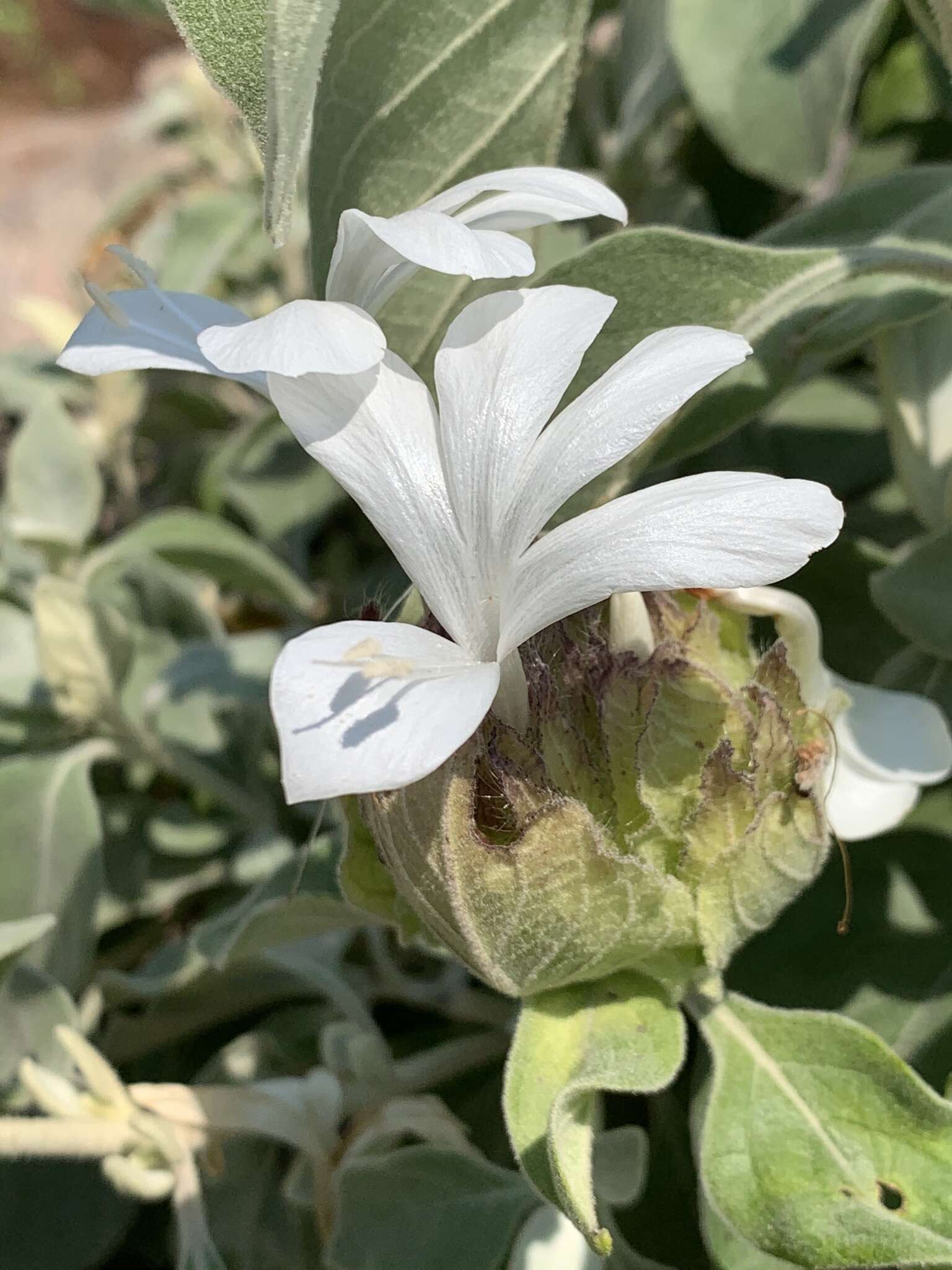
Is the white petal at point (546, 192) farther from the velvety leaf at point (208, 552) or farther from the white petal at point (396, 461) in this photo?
the velvety leaf at point (208, 552)

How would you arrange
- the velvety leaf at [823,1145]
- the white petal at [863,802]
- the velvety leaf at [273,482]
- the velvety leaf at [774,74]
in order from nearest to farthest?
the velvety leaf at [823,1145] < the white petal at [863,802] < the velvety leaf at [774,74] < the velvety leaf at [273,482]

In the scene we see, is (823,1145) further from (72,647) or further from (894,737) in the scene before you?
(72,647)

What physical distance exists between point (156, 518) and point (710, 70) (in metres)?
0.51

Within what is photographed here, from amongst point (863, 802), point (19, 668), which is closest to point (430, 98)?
point (863, 802)

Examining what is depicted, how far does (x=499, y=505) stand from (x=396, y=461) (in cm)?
3

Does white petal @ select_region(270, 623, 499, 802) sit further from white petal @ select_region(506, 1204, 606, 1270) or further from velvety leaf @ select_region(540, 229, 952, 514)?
white petal @ select_region(506, 1204, 606, 1270)

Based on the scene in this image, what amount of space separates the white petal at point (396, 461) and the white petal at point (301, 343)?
18 mm

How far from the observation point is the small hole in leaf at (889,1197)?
42 cm

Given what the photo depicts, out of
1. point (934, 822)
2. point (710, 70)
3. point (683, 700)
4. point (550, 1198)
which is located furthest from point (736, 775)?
point (710, 70)

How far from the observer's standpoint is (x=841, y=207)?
1.94ft

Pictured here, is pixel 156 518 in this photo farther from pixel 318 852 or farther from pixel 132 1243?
pixel 132 1243

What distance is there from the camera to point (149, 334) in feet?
1.31

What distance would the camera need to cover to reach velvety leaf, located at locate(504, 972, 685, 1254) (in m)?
0.37

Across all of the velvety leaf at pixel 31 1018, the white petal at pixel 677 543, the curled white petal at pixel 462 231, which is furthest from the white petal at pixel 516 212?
the velvety leaf at pixel 31 1018
